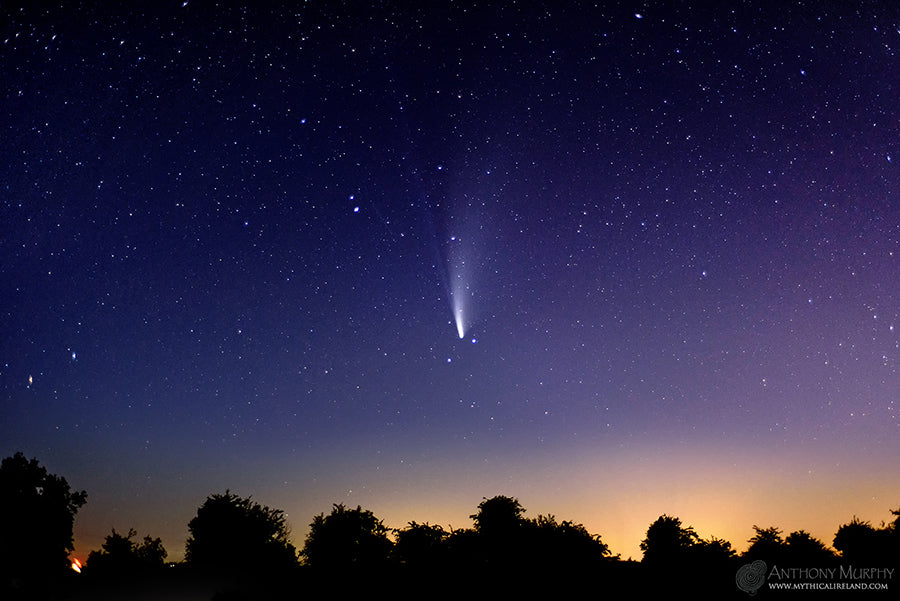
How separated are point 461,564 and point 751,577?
14920 mm

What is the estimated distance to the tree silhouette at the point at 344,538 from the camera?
148ft

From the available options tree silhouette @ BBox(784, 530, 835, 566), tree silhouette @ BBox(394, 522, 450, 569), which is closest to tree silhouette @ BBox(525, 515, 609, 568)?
tree silhouette @ BBox(394, 522, 450, 569)

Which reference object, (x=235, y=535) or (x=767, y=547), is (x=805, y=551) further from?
(x=235, y=535)

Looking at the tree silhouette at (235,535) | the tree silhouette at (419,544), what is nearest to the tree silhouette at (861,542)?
the tree silhouette at (419,544)

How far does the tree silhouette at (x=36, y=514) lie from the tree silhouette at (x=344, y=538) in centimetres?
1775

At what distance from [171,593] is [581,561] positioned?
24507mm

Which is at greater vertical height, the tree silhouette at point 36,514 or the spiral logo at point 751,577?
the tree silhouette at point 36,514

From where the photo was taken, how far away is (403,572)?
32.6 m

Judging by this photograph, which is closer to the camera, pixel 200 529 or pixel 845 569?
pixel 845 569

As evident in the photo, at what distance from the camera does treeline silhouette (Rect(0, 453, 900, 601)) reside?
95.9 ft

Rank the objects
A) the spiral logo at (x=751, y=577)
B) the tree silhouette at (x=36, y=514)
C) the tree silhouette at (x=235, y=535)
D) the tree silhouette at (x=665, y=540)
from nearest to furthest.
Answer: the spiral logo at (x=751, y=577) < the tree silhouette at (x=36, y=514) < the tree silhouette at (x=665, y=540) < the tree silhouette at (x=235, y=535)

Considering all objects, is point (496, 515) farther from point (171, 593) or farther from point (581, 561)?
point (171, 593)

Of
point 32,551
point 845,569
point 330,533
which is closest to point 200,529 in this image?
point 330,533

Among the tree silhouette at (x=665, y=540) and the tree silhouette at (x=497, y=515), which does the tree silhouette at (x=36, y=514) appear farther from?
the tree silhouette at (x=665, y=540)
